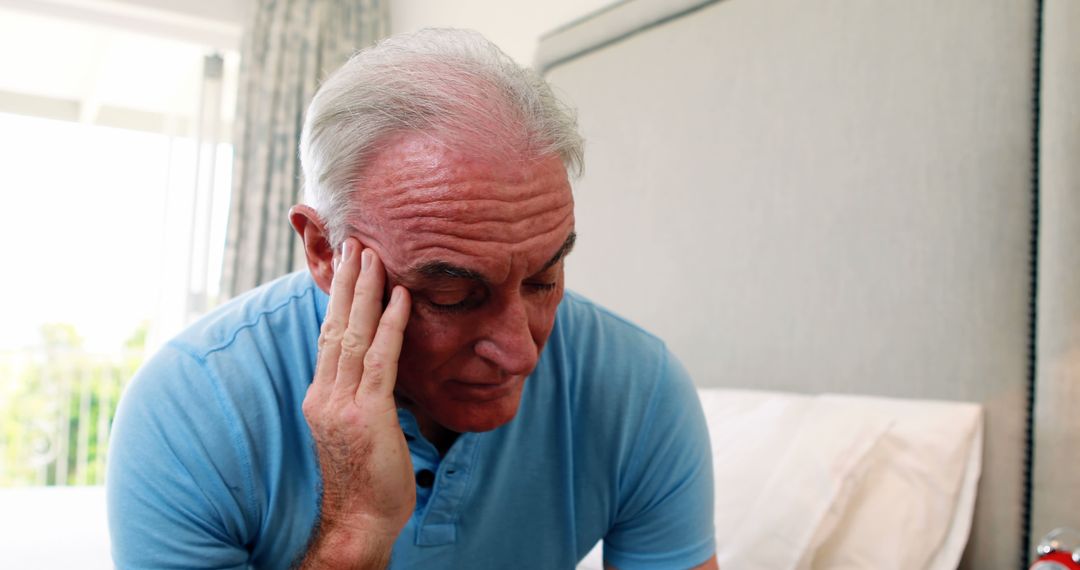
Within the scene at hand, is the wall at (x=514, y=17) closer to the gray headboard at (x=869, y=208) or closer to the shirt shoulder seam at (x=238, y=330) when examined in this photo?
the gray headboard at (x=869, y=208)

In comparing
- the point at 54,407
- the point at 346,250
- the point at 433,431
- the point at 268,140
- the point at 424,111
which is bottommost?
the point at 54,407

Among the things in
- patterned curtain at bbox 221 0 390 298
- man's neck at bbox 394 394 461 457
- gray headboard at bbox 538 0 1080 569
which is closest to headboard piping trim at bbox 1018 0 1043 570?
gray headboard at bbox 538 0 1080 569

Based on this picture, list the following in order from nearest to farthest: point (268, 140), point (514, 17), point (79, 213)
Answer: point (514, 17) → point (268, 140) → point (79, 213)

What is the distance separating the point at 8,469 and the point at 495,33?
5008 millimetres

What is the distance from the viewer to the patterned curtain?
13.0 ft

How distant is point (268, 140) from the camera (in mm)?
4004

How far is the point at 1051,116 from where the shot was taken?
1.35 metres

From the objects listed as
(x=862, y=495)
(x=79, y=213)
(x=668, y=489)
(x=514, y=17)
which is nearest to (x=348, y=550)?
(x=668, y=489)

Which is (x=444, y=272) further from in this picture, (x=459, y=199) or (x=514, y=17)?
(x=514, y=17)

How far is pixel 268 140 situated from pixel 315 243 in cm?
316

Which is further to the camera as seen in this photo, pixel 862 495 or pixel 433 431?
pixel 862 495

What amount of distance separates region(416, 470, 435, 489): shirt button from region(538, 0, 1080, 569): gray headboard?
1.86ft

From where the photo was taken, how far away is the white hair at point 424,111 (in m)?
0.94

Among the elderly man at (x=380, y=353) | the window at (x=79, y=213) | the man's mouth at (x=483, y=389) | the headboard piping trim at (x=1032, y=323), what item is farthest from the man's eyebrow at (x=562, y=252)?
the window at (x=79, y=213)
